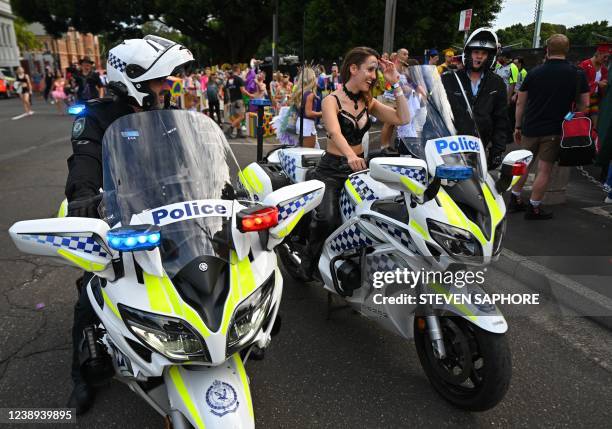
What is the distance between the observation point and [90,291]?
2104 mm

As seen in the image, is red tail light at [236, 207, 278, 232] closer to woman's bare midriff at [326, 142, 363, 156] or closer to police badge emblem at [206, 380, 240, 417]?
police badge emblem at [206, 380, 240, 417]

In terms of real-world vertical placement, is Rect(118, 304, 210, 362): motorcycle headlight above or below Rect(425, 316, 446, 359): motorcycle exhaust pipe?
above

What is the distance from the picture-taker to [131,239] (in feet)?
5.03

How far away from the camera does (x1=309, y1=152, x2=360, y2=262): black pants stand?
10.8ft

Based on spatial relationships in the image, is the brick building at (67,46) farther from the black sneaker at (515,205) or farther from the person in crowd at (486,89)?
the person in crowd at (486,89)

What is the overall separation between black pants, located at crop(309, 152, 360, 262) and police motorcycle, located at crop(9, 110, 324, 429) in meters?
1.17

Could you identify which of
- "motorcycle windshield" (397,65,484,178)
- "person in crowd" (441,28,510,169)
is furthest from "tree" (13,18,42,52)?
"motorcycle windshield" (397,65,484,178)

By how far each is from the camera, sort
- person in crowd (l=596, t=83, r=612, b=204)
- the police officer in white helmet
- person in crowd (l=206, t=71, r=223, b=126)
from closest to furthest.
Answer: the police officer in white helmet → person in crowd (l=596, t=83, r=612, b=204) → person in crowd (l=206, t=71, r=223, b=126)

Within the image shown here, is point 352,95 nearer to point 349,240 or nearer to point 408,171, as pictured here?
point 349,240

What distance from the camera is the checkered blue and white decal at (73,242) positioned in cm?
165

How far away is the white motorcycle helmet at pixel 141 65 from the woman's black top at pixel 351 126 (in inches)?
48.0

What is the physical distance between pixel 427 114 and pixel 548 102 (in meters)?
Result: 3.68

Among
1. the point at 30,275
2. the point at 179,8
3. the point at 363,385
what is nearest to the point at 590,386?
the point at 363,385

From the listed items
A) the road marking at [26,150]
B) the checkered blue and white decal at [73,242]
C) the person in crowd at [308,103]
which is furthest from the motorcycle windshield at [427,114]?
the road marking at [26,150]
